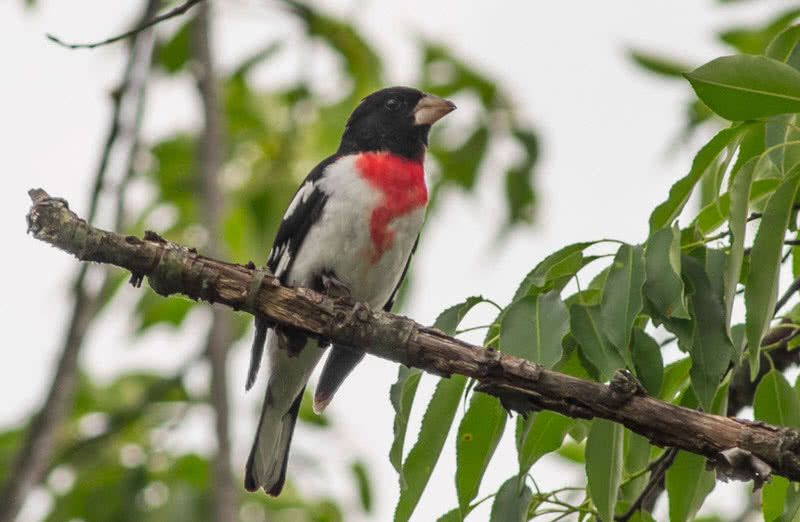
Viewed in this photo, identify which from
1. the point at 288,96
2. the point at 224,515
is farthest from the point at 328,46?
the point at 224,515

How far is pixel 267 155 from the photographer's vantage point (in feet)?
22.3

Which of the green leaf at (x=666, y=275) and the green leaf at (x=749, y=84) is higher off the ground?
the green leaf at (x=749, y=84)

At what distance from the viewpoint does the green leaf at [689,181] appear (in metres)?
2.71

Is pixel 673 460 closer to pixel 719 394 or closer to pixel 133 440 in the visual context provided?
pixel 719 394

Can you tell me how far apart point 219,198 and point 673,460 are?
2637mm

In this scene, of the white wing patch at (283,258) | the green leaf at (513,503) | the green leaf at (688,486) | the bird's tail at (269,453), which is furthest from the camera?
the bird's tail at (269,453)

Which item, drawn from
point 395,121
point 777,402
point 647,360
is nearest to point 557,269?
point 647,360

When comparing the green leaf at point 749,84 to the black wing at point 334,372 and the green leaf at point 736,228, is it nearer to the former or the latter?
the green leaf at point 736,228

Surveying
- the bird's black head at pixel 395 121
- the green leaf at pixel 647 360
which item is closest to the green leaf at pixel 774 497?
the green leaf at pixel 647 360

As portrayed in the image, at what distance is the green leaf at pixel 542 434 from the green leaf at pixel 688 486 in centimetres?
31

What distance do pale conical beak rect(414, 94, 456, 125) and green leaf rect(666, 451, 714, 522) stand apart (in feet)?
9.24

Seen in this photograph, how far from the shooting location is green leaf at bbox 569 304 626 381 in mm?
2625

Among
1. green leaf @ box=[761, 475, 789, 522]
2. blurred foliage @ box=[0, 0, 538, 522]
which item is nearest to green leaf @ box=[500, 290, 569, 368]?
green leaf @ box=[761, 475, 789, 522]

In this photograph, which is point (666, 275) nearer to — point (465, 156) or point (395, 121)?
point (395, 121)
